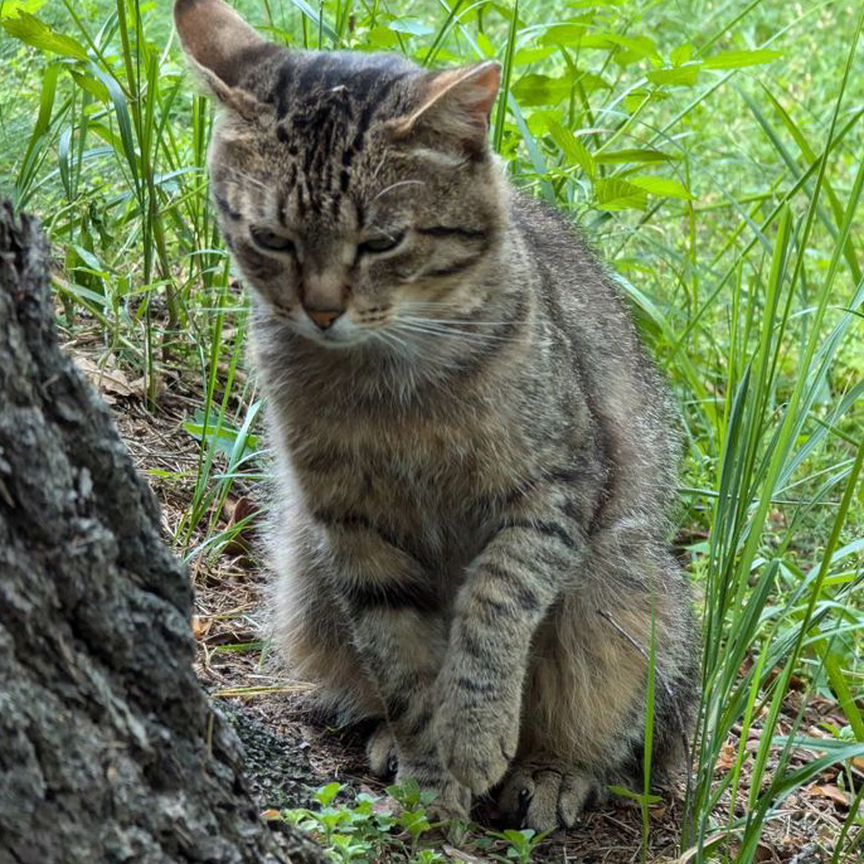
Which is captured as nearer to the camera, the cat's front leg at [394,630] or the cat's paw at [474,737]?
the cat's paw at [474,737]

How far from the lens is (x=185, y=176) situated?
435cm

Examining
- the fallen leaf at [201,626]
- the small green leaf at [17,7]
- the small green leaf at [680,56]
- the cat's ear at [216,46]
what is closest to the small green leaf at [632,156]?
the small green leaf at [680,56]

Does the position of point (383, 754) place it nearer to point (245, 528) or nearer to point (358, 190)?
point (245, 528)

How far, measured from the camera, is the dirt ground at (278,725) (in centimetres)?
302

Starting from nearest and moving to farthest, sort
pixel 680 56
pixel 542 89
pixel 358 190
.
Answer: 1. pixel 358 190
2. pixel 680 56
3. pixel 542 89

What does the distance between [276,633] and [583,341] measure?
40.2 inches

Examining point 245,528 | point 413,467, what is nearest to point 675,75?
point 413,467

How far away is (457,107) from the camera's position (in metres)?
2.86

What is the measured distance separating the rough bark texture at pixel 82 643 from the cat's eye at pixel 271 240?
105 cm

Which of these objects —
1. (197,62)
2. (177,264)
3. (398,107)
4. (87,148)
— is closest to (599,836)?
(398,107)

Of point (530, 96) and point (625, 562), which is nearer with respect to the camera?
point (625, 562)

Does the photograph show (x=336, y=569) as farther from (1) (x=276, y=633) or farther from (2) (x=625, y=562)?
(2) (x=625, y=562)

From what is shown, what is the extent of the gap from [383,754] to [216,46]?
160 centimetres

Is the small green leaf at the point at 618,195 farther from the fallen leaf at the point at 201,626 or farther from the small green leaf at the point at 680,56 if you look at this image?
the fallen leaf at the point at 201,626
